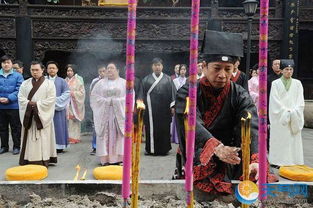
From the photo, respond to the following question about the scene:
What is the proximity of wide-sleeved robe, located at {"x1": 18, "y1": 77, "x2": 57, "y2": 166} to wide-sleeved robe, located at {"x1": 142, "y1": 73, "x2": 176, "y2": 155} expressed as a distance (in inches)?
83.1

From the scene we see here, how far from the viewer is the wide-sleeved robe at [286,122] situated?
6055mm

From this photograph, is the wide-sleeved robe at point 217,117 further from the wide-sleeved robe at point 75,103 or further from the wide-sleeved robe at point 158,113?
the wide-sleeved robe at point 75,103

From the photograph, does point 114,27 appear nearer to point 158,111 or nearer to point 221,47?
point 158,111

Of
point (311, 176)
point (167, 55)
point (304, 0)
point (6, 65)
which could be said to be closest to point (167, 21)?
point (167, 55)

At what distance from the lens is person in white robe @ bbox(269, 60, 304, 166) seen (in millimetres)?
6047

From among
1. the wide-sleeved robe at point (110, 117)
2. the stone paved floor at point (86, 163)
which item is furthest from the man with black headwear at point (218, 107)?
the wide-sleeved robe at point (110, 117)

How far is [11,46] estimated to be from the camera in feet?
41.2

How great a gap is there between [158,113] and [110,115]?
58.8 inches

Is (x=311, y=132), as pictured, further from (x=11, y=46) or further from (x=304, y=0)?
(x=11, y=46)

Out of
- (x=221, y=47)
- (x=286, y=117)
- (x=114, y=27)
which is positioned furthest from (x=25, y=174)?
(x=114, y=27)

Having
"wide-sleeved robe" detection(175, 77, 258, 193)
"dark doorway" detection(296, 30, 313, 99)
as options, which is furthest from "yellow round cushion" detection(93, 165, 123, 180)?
"dark doorway" detection(296, 30, 313, 99)

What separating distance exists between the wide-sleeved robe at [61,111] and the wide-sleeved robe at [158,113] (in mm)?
1561

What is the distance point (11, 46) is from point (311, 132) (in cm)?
986

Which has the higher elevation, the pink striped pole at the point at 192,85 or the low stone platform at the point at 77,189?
the pink striped pole at the point at 192,85
